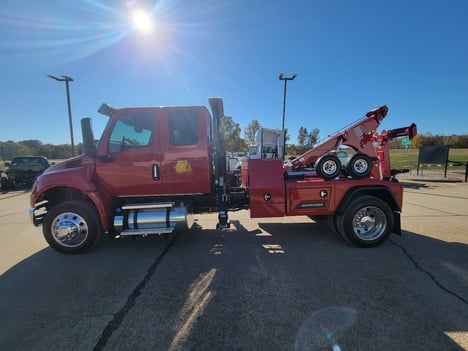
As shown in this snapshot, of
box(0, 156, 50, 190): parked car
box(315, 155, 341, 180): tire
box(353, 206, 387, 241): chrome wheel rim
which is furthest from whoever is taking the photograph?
box(0, 156, 50, 190): parked car

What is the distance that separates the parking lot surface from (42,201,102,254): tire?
8.5 inches

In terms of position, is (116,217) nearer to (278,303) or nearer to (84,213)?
(84,213)

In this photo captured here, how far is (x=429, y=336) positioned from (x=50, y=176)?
5.56 meters

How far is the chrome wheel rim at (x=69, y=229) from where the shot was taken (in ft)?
14.4

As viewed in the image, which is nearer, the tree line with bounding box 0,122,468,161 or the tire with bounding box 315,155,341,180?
the tire with bounding box 315,155,341,180

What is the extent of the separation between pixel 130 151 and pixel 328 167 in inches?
142

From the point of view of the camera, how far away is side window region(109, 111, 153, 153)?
178 inches

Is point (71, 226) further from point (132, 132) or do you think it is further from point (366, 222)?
point (366, 222)

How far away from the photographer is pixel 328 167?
475 centimetres

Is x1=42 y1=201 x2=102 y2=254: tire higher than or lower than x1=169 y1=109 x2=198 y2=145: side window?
lower

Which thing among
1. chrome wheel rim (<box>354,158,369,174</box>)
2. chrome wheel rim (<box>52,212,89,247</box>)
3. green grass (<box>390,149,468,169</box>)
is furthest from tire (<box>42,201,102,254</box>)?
green grass (<box>390,149,468,169</box>)

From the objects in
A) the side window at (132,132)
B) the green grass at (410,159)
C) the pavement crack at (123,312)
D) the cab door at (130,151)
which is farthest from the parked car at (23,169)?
the green grass at (410,159)

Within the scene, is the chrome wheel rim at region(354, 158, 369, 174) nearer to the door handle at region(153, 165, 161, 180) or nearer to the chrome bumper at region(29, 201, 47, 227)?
the door handle at region(153, 165, 161, 180)

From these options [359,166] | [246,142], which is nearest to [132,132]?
[359,166]
